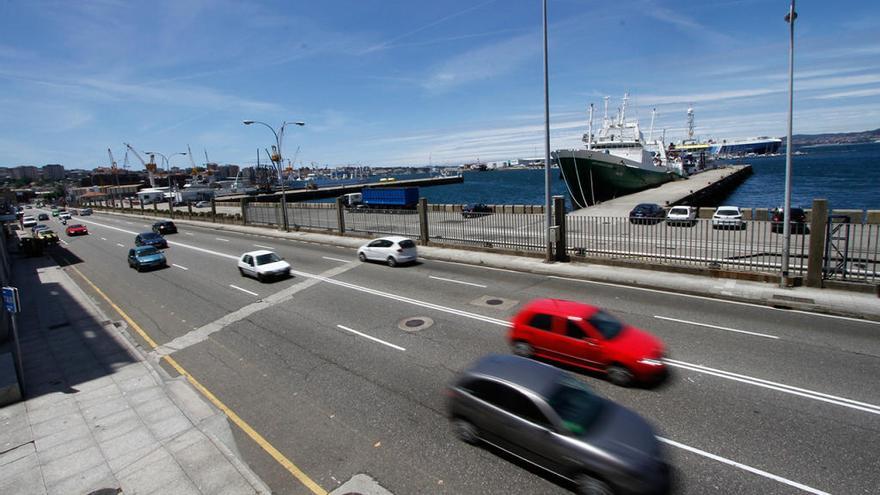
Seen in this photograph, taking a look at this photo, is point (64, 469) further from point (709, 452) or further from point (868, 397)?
point (868, 397)

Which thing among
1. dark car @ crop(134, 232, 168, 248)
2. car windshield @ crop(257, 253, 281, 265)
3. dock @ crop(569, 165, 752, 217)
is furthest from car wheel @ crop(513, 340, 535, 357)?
dark car @ crop(134, 232, 168, 248)

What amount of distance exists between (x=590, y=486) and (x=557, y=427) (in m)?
0.83

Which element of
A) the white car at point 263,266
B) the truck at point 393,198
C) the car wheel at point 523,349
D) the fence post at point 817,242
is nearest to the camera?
the car wheel at point 523,349

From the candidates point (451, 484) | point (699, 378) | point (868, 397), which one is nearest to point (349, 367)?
point (451, 484)

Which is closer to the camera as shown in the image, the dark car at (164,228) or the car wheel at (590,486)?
the car wheel at (590,486)

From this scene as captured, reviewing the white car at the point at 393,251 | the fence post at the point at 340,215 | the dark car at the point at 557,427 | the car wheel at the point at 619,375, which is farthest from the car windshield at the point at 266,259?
the car wheel at the point at 619,375

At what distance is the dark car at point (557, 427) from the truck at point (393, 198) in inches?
1923

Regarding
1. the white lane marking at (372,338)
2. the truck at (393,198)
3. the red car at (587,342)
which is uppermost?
the truck at (393,198)

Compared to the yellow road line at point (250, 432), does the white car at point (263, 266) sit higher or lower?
higher

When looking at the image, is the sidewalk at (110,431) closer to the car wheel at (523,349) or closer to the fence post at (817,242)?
the car wheel at (523,349)

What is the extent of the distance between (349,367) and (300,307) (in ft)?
20.5

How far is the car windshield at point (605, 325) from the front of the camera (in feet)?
31.8

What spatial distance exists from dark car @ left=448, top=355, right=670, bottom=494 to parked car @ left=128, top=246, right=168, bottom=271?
2440 centimetres

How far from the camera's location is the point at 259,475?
7.18 metres
